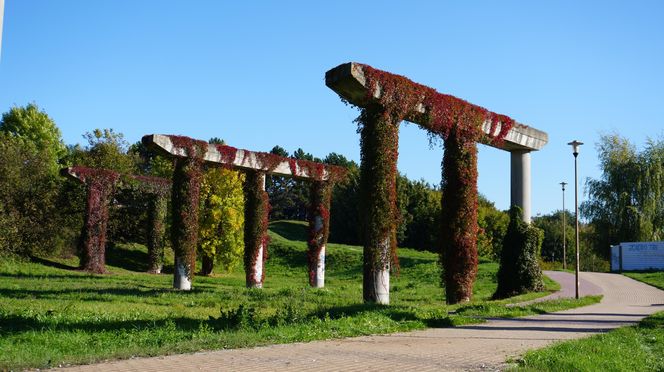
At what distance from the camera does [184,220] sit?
24.7 m

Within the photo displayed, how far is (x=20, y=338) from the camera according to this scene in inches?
344

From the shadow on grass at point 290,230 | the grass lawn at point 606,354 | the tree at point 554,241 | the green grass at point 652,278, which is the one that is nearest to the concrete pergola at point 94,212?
the shadow on grass at point 290,230

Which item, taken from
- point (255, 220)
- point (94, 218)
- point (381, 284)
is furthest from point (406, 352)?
point (94, 218)

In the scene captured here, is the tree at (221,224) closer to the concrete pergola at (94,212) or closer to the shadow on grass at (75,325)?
the concrete pergola at (94,212)

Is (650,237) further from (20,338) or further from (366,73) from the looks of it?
(20,338)

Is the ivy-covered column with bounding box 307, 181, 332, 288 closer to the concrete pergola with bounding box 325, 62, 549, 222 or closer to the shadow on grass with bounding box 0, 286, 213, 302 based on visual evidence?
the shadow on grass with bounding box 0, 286, 213, 302

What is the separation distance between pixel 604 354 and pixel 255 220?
20483 mm

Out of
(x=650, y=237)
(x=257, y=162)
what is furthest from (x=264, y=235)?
(x=650, y=237)

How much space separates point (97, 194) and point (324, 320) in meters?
26.2

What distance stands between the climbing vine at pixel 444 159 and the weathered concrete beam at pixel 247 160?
10.4 meters

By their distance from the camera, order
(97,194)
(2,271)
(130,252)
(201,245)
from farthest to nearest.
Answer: (130,252) < (201,245) < (97,194) < (2,271)

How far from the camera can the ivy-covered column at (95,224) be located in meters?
33.6

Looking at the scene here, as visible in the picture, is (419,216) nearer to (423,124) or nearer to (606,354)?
(423,124)

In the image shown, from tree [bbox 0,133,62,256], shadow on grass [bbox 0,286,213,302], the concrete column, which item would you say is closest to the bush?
the concrete column
